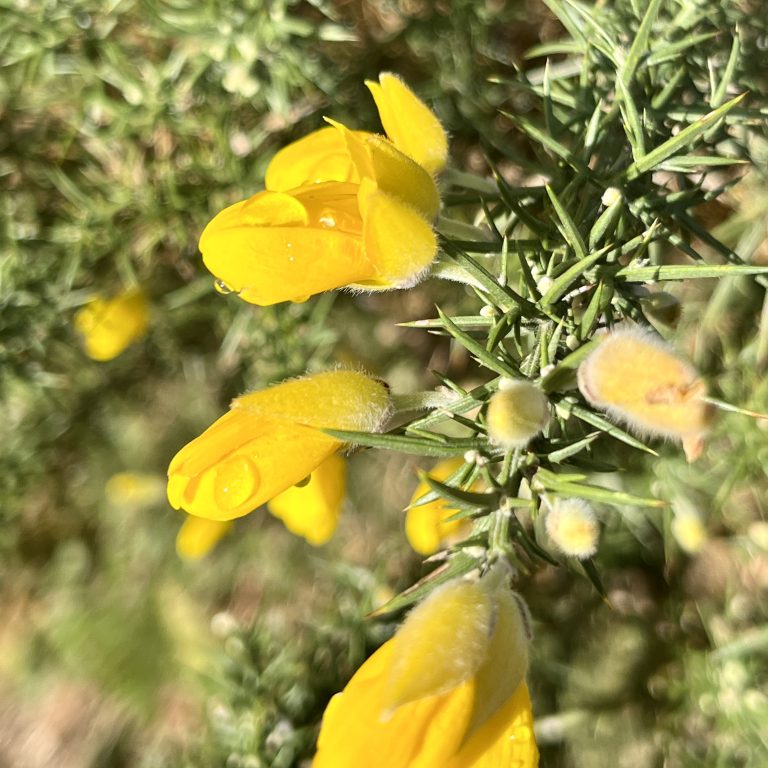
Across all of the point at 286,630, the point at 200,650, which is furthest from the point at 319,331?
the point at 200,650

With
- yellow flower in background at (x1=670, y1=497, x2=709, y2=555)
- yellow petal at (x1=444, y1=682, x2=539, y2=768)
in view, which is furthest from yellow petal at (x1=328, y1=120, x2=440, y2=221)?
yellow flower in background at (x1=670, y1=497, x2=709, y2=555)

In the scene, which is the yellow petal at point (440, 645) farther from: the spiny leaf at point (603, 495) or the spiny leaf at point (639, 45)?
the spiny leaf at point (639, 45)

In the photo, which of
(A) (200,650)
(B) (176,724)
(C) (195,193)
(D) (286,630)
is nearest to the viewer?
(C) (195,193)

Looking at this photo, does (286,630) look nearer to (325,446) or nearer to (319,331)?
(319,331)

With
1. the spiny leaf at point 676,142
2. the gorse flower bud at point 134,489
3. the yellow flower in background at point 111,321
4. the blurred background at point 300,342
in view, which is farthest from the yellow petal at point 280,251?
the gorse flower bud at point 134,489

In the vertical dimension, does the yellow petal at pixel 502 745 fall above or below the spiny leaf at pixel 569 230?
below

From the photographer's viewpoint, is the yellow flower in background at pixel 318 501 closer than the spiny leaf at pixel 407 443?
No

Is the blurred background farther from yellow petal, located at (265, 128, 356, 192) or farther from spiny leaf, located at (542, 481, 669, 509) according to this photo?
spiny leaf, located at (542, 481, 669, 509)
